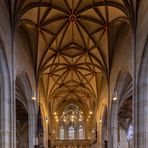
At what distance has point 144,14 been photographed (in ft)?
60.3

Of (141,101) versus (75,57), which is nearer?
(141,101)

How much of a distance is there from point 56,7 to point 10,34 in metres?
5.26

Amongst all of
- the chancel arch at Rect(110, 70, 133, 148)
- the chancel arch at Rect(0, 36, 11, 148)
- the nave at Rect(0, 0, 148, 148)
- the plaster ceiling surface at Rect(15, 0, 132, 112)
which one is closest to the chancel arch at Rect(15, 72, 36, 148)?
the nave at Rect(0, 0, 148, 148)

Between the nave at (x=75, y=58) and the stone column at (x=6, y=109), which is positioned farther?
the nave at (x=75, y=58)

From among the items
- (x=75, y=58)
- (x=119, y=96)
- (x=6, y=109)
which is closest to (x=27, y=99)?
(x=75, y=58)

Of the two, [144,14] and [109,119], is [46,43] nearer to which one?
[109,119]

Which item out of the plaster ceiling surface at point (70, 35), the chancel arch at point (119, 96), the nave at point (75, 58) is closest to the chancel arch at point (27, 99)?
the nave at point (75, 58)

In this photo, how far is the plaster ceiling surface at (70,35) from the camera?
902 inches

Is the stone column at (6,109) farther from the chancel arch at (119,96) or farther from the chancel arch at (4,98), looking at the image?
the chancel arch at (119,96)

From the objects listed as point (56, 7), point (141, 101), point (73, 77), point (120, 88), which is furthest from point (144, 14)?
point (73, 77)

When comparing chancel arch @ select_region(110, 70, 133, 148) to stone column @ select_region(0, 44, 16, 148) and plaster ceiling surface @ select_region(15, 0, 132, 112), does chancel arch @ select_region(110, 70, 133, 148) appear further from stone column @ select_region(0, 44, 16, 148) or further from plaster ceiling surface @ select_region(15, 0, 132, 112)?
stone column @ select_region(0, 44, 16, 148)

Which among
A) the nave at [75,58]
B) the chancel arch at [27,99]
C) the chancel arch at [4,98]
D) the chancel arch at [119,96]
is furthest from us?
the chancel arch at [27,99]

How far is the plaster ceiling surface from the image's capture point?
2291 cm

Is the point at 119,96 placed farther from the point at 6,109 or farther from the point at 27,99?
the point at 6,109
